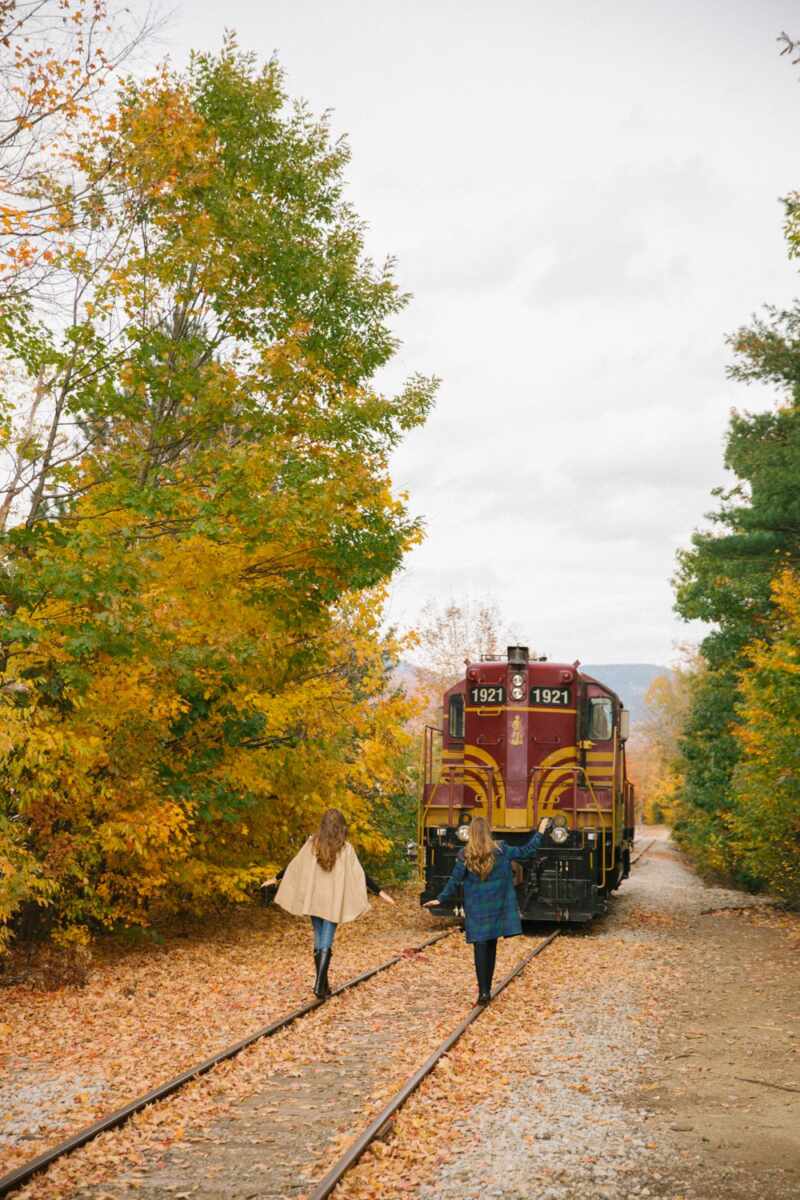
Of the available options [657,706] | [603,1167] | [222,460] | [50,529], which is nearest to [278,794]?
[222,460]

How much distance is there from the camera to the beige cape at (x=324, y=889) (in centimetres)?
1088

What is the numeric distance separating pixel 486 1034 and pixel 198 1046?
2.45 m

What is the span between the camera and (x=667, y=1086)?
26.1 feet

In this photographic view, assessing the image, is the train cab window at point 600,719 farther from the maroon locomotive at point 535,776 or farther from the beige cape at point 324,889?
the beige cape at point 324,889

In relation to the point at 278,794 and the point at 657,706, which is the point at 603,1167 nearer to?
the point at 278,794

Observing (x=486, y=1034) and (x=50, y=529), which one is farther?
(x=50, y=529)

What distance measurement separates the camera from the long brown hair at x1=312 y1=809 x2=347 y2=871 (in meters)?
10.9

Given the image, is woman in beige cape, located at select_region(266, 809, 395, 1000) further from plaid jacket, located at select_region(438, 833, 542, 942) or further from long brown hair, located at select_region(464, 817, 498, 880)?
long brown hair, located at select_region(464, 817, 498, 880)

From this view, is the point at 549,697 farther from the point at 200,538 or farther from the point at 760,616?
the point at 760,616

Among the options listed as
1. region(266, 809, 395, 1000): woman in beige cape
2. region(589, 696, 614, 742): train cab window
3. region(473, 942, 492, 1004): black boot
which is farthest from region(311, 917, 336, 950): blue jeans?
region(589, 696, 614, 742): train cab window

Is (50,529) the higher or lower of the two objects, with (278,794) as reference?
higher

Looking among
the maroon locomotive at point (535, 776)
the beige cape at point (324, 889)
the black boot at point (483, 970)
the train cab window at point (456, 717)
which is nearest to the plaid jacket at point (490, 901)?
the black boot at point (483, 970)

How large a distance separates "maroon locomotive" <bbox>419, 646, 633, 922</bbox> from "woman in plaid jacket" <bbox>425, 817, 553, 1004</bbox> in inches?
228

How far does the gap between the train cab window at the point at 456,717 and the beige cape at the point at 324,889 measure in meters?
7.39
